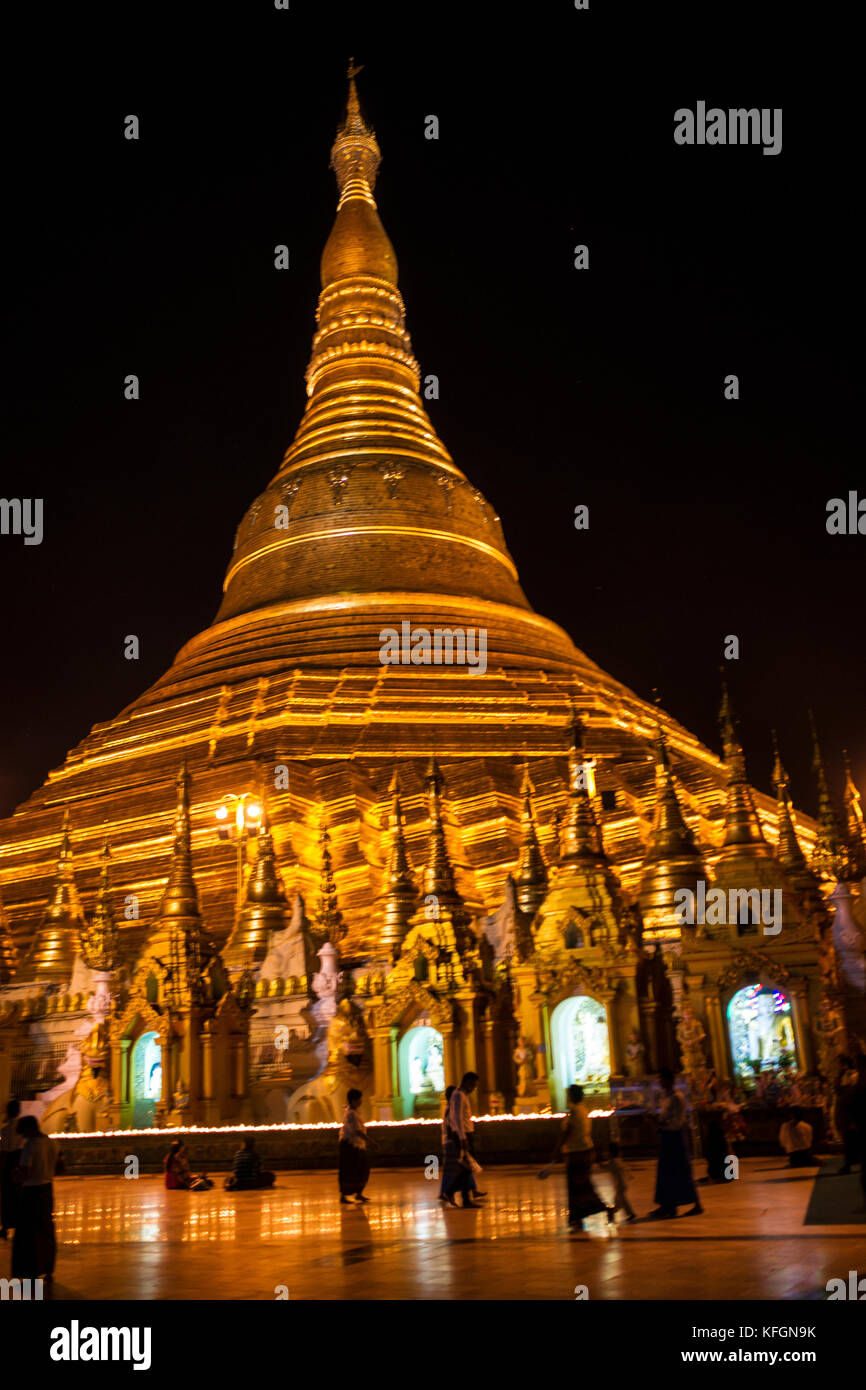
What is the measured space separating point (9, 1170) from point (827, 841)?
21.9 metres

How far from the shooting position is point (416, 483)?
131 feet

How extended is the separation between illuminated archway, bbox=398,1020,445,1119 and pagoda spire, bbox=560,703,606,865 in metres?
3.59

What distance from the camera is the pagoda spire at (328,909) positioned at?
2419cm

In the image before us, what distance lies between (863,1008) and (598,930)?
161 inches

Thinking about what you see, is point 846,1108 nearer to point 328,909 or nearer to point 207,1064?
point 207,1064

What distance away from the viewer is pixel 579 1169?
32.4ft

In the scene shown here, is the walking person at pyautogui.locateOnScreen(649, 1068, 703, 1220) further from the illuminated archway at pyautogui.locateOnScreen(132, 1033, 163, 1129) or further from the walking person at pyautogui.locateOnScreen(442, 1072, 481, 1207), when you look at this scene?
the illuminated archway at pyautogui.locateOnScreen(132, 1033, 163, 1129)

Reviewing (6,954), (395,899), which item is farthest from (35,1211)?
(6,954)

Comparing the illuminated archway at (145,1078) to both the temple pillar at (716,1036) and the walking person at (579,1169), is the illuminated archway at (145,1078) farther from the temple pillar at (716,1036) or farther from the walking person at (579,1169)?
the walking person at (579,1169)

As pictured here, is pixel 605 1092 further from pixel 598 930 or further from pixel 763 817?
pixel 763 817

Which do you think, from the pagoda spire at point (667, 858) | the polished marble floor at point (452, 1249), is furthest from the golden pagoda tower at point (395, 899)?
the polished marble floor at point (452, 1249)

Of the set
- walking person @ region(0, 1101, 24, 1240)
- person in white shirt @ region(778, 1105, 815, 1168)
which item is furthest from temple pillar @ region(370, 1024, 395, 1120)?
walking person @ region(0, 1101, 24, 1240)
